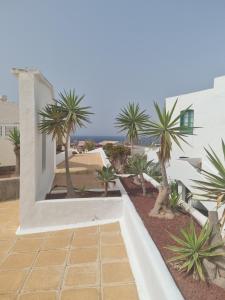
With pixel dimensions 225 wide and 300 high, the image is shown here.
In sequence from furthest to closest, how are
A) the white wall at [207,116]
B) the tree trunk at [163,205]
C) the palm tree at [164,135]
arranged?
the white wall at [207,116], the tree trunk at [163,205], the palm tree at [164,135]

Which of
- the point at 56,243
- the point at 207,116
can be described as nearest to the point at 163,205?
the point at 56,243

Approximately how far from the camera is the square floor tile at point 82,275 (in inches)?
178

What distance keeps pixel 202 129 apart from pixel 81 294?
1416 centimetres

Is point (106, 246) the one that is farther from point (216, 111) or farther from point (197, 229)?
point (216, 111)

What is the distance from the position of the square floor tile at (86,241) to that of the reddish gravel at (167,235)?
1.18m

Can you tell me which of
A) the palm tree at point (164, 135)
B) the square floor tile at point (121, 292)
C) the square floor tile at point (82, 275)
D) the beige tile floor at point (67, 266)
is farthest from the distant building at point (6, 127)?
the square floor tile at point (121, 292)

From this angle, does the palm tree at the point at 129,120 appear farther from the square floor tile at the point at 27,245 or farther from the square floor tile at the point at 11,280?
the square floor tile at the point at 11,280

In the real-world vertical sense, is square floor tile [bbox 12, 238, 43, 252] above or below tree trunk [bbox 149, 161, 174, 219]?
below

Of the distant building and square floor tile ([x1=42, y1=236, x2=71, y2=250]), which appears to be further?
the distant building

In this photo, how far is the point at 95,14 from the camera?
13.6 m

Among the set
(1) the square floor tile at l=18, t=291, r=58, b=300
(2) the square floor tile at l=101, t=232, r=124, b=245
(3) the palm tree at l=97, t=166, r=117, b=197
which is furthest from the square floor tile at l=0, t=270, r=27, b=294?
(3) the palm tree at l=97, t=166, r=117, b=197

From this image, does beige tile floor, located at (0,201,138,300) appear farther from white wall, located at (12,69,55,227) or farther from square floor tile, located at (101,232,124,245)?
white wall, located at (12,69,55,227)

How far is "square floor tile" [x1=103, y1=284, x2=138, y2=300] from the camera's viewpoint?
13.4ft

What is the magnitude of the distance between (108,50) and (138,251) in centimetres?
2046
